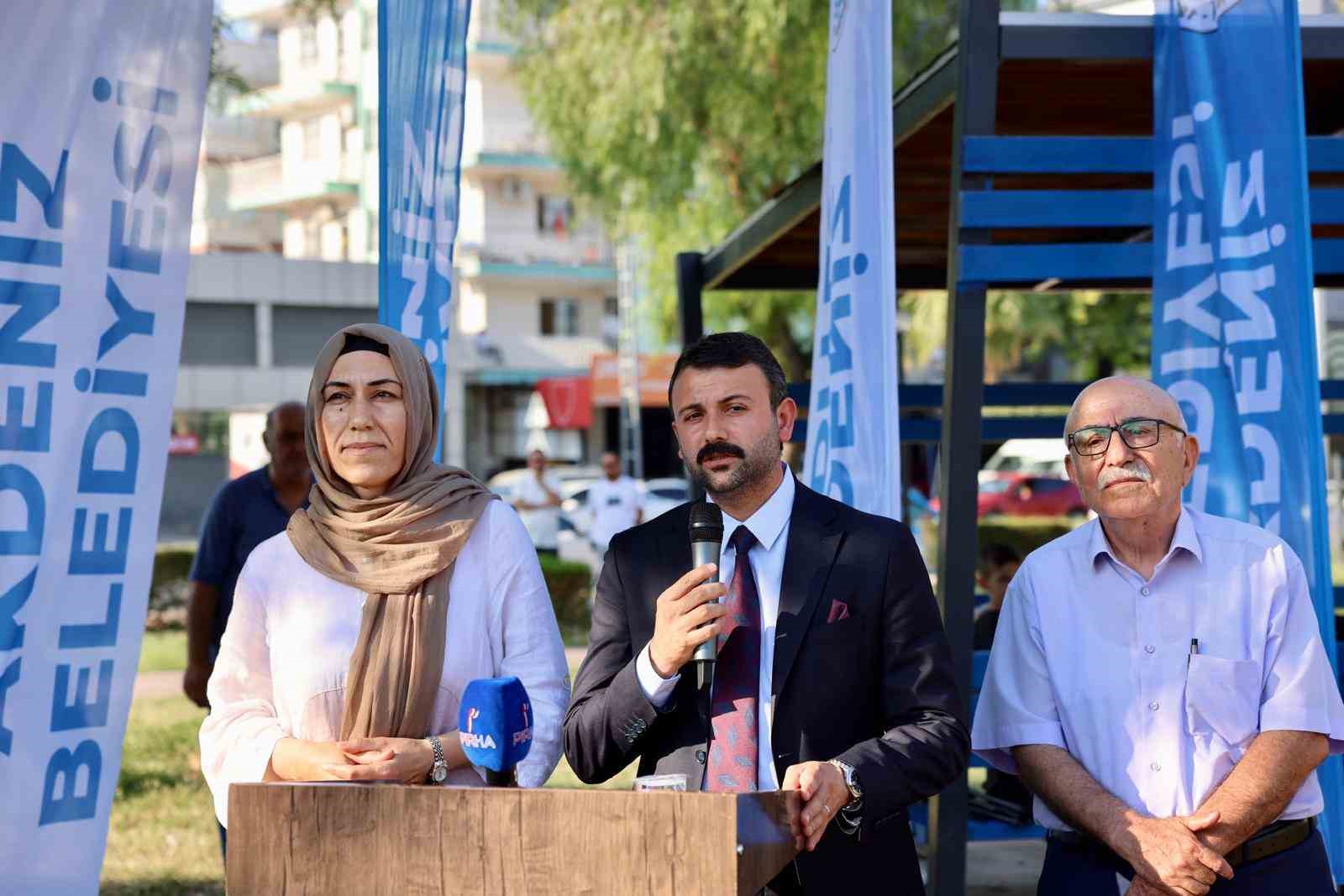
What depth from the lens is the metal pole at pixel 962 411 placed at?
554cm

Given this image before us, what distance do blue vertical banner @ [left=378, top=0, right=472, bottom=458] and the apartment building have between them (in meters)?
32.0

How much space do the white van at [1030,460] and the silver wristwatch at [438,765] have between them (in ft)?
115

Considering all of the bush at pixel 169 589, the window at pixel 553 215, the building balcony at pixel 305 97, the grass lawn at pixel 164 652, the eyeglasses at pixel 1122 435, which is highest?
the building balcony at pixel 305 97

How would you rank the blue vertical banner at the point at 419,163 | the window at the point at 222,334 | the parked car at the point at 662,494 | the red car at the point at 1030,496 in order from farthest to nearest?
→ 1. the window at the point at 222,334
2. the red car at the point at 1030,496
3. the parked car at the point at 662,494
4. the blue vertical banner at the point at 419,163

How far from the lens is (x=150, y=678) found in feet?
47.6

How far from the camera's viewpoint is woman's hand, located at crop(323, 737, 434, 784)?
3104mm

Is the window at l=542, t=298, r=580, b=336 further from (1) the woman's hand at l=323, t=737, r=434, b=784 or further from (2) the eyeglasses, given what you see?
(1) the woman's hand at l=323, t=737, r=434, b=784

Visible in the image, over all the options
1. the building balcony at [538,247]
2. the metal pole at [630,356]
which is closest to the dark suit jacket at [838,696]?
the metal pole at [630,356]

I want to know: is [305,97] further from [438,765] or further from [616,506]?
[438,765]

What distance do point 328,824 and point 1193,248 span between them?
3469 millimetres

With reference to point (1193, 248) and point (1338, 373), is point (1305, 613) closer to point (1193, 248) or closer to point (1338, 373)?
point (1193, 248)

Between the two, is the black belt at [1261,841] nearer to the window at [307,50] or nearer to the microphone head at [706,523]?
the microphone head at [706,523]

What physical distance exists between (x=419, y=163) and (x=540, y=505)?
15.1 metres

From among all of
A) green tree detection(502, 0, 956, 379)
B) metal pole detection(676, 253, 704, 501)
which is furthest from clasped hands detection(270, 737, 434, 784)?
green tree detection(502, 0, 956, 379)
